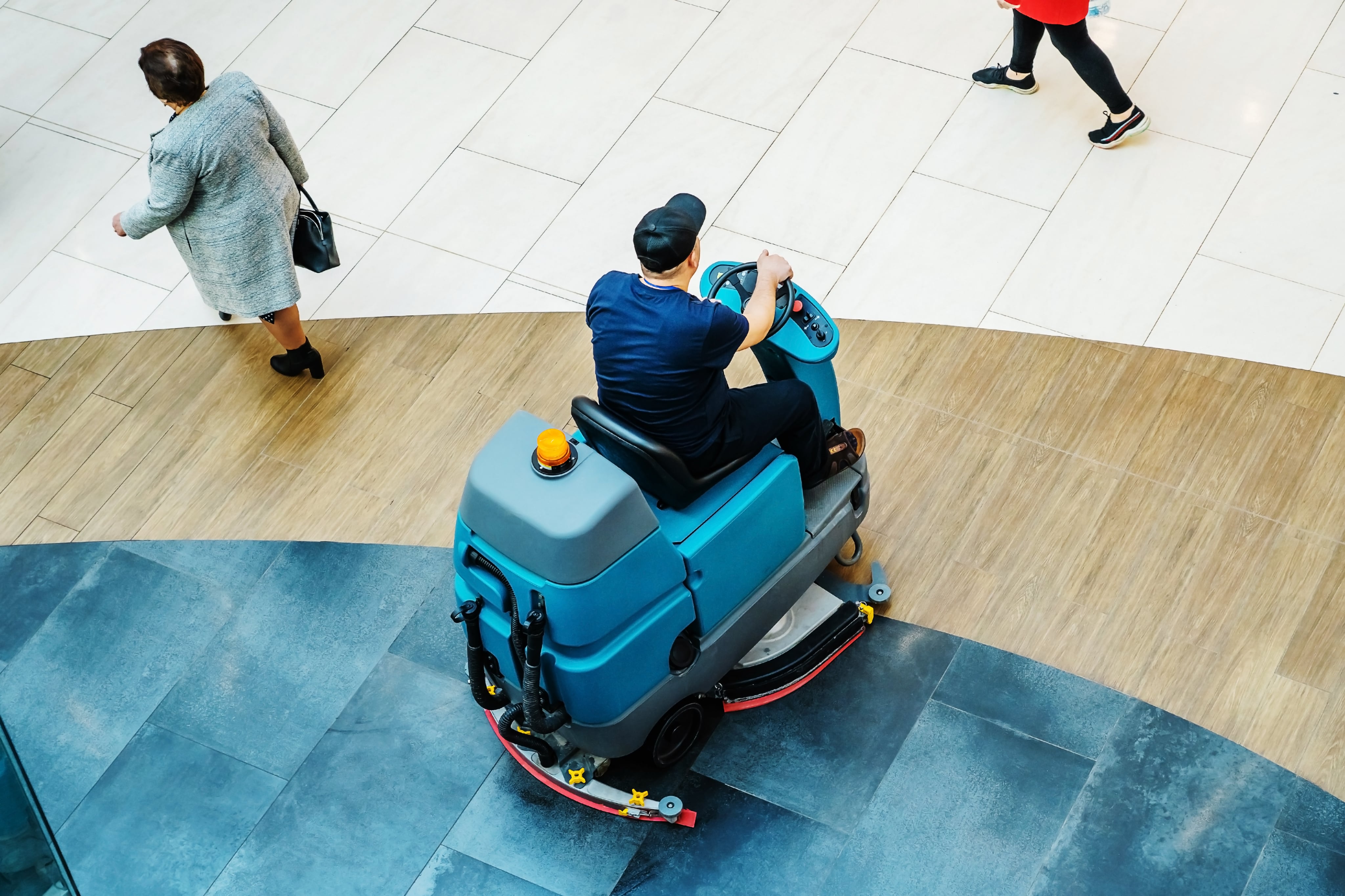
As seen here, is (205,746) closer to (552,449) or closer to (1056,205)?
(552,449)

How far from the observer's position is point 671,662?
2781 mm

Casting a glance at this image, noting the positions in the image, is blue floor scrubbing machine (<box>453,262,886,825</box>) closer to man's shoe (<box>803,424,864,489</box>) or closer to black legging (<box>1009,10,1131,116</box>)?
man's shoe (<box>803,424,864,489</box>)

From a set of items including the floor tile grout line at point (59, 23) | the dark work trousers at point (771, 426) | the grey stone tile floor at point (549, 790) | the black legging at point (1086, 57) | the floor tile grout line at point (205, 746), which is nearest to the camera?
the dark work trousers at point (771, 426)

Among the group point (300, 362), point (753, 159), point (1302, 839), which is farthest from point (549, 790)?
point (753, 159)

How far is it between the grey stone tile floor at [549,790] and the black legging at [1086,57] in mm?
1922

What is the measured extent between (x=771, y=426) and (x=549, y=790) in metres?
0.99

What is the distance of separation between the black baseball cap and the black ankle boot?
5.19 feet

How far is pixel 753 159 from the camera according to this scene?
4.27m

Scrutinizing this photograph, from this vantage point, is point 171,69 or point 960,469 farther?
point 960,469

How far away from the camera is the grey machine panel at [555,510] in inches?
96.0

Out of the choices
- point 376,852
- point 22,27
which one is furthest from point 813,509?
point 22,27

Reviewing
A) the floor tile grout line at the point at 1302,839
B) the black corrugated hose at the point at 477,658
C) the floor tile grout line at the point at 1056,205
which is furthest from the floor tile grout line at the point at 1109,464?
the black corrugated hose at the point at 477,658

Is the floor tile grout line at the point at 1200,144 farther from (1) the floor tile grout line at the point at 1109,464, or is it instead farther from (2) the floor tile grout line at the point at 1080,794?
(2) the floor tile grout line at the point at 1080,794

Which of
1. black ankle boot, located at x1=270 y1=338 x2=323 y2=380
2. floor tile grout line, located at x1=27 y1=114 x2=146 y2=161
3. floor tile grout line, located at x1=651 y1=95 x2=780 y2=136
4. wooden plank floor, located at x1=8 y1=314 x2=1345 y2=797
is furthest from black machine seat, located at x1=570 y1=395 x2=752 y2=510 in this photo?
floor tile grout line, located at x1=27 y1=114 x2=146 y2=161
